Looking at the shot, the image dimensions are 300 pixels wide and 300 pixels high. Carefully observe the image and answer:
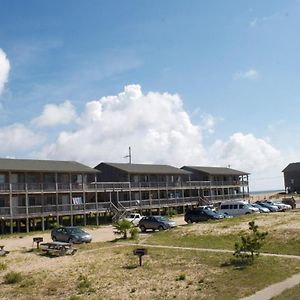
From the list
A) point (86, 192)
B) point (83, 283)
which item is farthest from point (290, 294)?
point (86, 192)

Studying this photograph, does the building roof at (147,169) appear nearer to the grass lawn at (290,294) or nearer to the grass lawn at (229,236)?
the grass lawn at (229,236)

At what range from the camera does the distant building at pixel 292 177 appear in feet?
404

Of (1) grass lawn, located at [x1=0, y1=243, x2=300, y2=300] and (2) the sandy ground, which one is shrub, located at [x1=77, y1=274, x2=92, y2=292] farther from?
(2) the sandy ground

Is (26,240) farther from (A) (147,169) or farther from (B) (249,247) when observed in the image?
(A) (147,169)

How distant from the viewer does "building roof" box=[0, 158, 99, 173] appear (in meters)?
54.7

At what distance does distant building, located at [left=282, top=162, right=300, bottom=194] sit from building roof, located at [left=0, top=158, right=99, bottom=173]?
72925 mm

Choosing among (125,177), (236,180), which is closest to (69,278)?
(125,177)

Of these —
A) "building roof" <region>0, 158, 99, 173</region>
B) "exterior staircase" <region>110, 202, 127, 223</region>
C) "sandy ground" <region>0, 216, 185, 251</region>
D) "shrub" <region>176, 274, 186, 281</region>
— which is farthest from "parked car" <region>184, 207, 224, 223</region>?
"shrub" <region>176, 274, 186, 281</region>

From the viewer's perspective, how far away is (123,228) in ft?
137

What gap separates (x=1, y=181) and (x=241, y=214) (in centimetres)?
2717

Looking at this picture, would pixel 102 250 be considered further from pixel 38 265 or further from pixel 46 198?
pixel 46 198

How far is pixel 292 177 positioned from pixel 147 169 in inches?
2420

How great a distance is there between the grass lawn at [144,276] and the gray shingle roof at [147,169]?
128ft

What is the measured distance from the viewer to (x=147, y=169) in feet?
244
